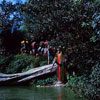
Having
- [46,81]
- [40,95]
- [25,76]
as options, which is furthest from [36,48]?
[40,95]

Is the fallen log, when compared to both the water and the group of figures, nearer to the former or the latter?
the group of figures

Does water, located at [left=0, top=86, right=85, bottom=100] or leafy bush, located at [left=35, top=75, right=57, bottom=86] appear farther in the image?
leafy bush, located at [left=35, top=75, right=57, bottom=86]

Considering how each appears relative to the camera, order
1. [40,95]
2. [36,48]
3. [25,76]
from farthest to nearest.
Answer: [36,48] < [25,76] < [40,95]

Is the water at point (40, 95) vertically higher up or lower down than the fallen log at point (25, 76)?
lower down

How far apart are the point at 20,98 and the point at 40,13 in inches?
106

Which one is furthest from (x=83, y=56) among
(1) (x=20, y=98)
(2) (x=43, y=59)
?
(2) (x=43, y=59)

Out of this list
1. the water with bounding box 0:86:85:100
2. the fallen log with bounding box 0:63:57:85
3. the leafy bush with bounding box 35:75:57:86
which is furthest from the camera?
the fallen log with bounding box 0:63:57:85

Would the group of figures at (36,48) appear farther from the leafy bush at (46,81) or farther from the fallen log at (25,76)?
the leafy bush at (46,81)

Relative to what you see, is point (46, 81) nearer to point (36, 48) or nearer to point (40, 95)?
point (40, 95)

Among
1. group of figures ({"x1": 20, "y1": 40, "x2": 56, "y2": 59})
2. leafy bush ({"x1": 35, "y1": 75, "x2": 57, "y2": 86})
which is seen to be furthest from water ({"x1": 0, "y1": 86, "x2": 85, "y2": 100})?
group of figures ({"x1": 20, "y1": 40, "x2": 56, "y2": 59})

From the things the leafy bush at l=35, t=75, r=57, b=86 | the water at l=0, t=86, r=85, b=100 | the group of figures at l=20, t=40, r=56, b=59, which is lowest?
the water at l=0, t=86, r=85, b=100

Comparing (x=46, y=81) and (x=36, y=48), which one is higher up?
(x=36, y=48)

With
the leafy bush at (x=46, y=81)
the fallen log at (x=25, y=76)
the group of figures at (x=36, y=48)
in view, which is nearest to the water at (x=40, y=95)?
the leafy bush at (x=46, y=81)

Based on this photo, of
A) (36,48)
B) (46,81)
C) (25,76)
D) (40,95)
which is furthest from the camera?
(36,48)
